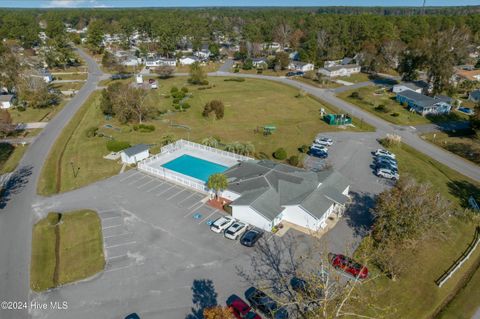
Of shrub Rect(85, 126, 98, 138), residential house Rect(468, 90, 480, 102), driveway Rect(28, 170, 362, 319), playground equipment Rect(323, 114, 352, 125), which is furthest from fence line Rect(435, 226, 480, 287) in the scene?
residential house Rect(468, 90, 480, 102)

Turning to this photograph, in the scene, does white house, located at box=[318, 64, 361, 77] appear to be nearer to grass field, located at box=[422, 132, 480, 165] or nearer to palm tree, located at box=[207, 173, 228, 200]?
grass field, located at box=[422, 132, 480, 165]

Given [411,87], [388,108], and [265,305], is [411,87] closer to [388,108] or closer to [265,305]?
[388,108]

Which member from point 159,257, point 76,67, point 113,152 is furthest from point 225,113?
point 76,67

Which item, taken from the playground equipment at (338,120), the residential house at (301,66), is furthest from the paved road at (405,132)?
the residential house at (301,66)

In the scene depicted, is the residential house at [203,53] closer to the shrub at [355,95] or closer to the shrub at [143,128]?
the shrub at [355,95]

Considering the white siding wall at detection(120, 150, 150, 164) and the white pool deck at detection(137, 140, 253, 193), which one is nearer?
the white pool deck at detection(137, 140, 253, 193)
